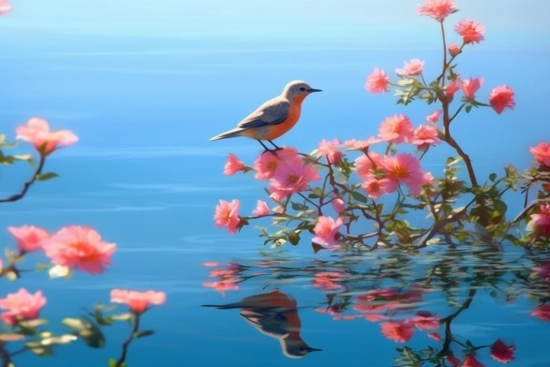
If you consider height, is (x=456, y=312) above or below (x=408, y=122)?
below

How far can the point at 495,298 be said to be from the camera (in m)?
1.64

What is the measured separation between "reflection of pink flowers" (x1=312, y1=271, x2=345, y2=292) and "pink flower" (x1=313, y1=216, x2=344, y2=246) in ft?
0.21

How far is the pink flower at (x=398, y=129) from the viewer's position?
5.86 ft

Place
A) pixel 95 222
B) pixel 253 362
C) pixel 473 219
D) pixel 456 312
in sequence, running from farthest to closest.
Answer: pixel 473 219 < pixel 95 222 < pixel 456 312 < pixel 253 362

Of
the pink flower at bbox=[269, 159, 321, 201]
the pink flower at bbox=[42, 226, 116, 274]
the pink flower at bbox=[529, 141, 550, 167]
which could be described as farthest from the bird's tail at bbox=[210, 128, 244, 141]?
the pink flower at bbox=[42, 226, 116, 274]

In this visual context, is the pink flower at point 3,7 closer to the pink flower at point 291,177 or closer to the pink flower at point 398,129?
the pink flower at point 291,177

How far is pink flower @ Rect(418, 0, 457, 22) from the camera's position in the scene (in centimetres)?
184

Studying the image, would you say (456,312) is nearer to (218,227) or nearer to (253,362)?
(253,362)

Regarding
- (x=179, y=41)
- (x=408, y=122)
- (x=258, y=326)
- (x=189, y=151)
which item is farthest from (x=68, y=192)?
(x=408, y=122)

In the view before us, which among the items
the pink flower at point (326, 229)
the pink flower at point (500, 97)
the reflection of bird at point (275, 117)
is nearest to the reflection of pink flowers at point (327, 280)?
the pink flower at point (326, 229)

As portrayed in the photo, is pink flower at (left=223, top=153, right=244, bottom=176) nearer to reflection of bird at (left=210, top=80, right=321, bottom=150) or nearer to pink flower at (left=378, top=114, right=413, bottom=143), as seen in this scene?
reflection of bird at (left=210, top=80, right=321, bottom=150)

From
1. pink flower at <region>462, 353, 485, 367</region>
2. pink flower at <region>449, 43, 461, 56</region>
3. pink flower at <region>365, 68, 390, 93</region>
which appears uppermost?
pink flower at <region>449, 43, 461, 56</region>

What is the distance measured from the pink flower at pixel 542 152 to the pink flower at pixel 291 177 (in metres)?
0.48

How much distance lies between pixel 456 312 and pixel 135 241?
64cm
